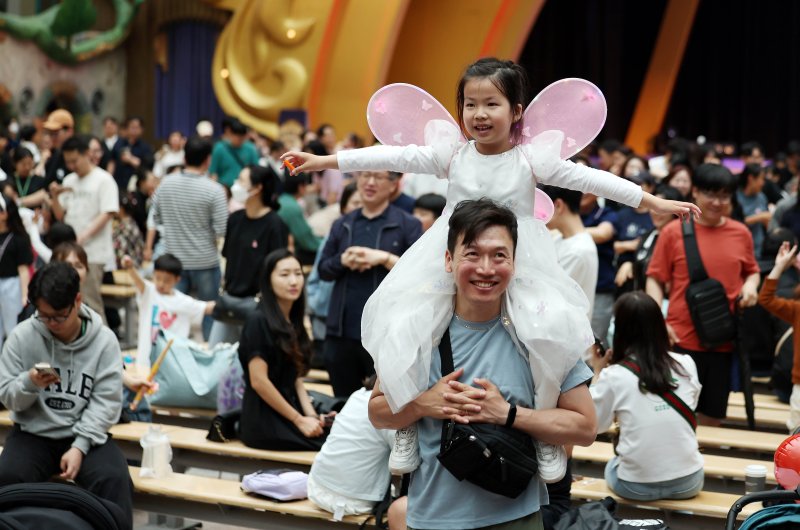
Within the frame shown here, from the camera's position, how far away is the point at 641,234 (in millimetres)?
7645

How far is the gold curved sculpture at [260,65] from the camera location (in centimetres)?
1789

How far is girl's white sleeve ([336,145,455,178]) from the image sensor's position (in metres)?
3.43

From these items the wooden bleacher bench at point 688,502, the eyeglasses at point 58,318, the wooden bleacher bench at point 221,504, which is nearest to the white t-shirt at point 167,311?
the wooden bleacher bench at point 221,504

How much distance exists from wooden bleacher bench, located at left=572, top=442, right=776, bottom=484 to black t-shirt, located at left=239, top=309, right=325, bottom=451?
1328 mm

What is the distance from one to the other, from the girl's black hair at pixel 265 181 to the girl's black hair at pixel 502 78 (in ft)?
13.8

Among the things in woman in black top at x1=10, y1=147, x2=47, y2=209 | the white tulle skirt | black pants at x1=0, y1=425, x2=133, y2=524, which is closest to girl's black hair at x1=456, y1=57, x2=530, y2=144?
the white tulle skirt

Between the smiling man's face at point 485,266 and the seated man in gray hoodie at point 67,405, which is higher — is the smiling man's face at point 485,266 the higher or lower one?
the higher one

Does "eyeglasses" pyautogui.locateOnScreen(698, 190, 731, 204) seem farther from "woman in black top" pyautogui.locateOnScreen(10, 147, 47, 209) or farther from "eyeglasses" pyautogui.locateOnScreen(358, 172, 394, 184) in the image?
"woman in black top" pyautogui.locateOnScreen(10, 147, 47, 209)

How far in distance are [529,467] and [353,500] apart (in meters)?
2.04

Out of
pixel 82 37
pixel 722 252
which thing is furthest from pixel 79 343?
pixel 82 37

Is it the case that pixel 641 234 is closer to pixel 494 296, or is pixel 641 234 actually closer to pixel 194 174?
pixel 194 174

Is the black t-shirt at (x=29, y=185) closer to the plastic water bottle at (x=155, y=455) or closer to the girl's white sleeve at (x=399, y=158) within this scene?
the plastic water bottle at (x=155, y=455)

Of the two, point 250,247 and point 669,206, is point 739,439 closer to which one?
point 669,206

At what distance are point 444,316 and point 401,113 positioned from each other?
806mm
